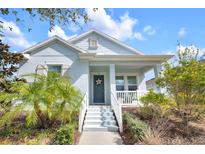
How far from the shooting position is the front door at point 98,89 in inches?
404

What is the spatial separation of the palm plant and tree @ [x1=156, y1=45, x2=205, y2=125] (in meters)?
3.27

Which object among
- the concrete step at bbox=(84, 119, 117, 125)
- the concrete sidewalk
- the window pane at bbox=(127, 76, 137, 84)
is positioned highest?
the window pane at bbox=(127, 76, 137, 84)

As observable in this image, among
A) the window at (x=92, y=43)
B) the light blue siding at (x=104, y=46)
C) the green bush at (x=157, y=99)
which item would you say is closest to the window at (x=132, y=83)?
the light blue siding at (x=104, y=46)

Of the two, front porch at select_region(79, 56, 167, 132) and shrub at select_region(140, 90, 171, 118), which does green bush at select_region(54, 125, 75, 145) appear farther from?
shrub at select_region(140, 90, 171, 118)

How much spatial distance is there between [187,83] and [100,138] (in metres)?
3.26

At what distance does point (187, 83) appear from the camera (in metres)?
5.22

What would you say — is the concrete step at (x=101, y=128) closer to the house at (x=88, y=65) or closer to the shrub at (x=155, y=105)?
the house at (x=88, y=65)

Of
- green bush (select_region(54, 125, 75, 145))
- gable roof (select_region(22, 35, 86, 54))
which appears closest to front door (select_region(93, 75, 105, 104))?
gable roof (select_region(22, 35, 86, 54))

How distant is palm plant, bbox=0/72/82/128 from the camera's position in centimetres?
496

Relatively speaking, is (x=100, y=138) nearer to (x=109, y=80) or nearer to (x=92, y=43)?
(x=109, y=80)

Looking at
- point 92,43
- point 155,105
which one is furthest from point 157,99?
point 92,43

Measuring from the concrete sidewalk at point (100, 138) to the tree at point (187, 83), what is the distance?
7.75 feet
